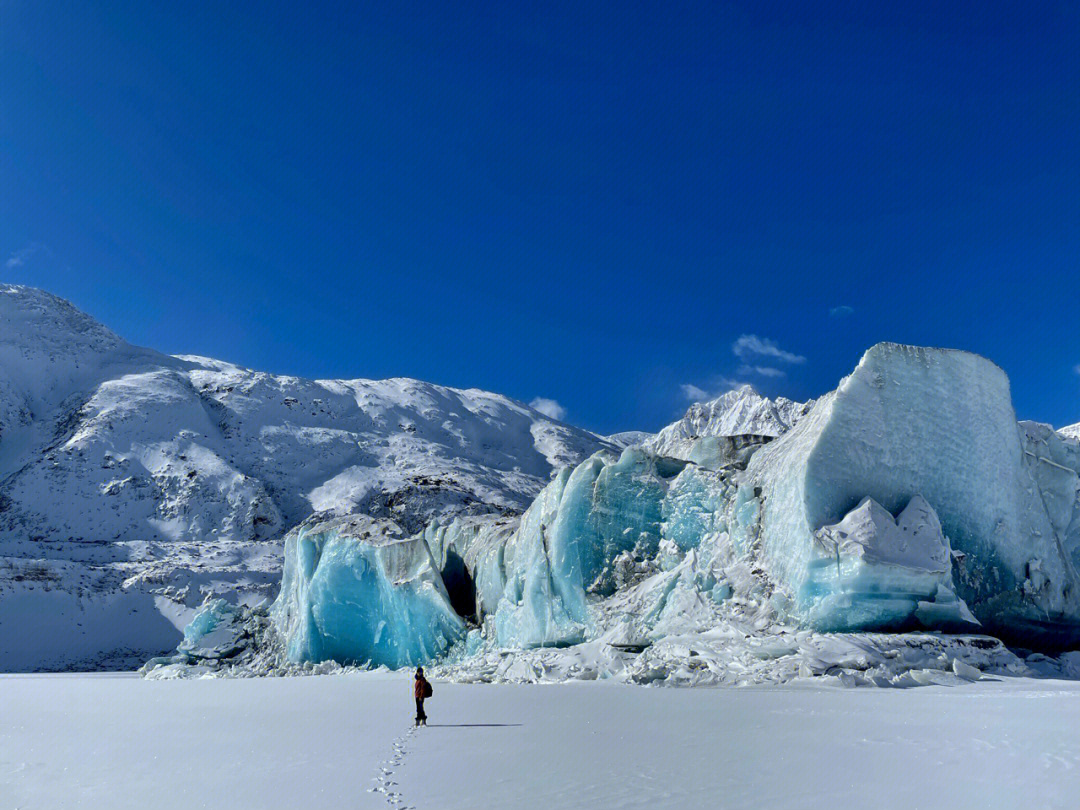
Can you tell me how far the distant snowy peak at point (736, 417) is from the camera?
83.1 meters

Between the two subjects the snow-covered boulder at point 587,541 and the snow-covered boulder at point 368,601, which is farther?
the snow-covered boulder at point 368,601

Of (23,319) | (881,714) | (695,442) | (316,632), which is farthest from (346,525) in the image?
(23,319)

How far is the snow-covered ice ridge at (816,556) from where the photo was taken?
1502 centimetres

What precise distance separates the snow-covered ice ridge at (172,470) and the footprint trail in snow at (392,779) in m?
36.1

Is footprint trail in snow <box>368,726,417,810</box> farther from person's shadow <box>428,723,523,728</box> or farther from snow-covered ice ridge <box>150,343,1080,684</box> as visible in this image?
snow-covered ice ridge <box>150,343,1080,684</box>

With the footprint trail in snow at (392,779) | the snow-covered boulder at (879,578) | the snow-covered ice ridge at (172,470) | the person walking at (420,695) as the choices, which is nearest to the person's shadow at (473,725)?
the person walking at (420,695)

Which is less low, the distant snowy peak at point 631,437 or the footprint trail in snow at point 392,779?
Answer: the distant snowy peak at point 631,437

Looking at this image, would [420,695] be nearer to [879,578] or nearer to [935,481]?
[879,578]

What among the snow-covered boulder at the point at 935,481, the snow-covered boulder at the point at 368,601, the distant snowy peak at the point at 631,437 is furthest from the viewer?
the distant snowy peak at the point at 631,437

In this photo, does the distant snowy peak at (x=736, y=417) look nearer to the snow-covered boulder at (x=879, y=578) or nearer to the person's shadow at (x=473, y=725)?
the snow-covered boulder at (x=879, y=578)

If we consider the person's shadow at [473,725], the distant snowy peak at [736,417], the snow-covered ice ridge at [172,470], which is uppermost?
the distant snowy peak at [736,417]

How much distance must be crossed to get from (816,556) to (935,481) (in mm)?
4048

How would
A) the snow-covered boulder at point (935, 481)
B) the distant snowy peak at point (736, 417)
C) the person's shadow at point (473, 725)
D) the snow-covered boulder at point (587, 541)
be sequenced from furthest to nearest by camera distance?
the distant snowy peak at point (736, 417)
the snow-covered boulder at point (587, 541)
the snow-covered boulder at point (935, 481)
the person's shadow at point (473, 725)

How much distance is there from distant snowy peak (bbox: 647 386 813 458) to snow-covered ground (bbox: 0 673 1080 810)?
208ft
